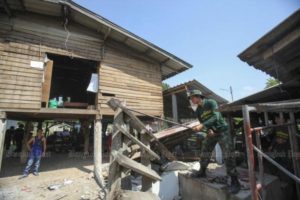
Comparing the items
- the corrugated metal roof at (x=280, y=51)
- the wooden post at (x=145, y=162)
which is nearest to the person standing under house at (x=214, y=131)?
the wooden post at (x=145, y=162)

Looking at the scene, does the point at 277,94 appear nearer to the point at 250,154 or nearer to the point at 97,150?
the point at 250,154

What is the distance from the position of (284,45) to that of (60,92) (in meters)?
15.0

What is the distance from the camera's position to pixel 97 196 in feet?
21.2

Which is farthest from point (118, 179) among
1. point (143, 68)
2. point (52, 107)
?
point (143, 68)

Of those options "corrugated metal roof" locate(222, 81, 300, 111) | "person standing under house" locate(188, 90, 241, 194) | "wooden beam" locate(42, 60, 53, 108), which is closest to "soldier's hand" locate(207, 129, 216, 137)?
"person standing under house" locate(188, 90, 241, 194)

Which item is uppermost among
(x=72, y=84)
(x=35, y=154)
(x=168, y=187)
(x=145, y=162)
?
(x=72, y=84)

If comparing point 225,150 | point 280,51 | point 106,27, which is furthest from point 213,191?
point 106,27

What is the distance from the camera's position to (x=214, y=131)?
4.39m

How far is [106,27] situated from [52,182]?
22.7 feet

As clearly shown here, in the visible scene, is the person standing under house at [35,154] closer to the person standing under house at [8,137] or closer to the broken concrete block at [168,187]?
the person standing under house at [8,137]

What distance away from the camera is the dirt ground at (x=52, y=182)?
6.56 meters

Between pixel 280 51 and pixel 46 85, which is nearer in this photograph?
pixel 280 51

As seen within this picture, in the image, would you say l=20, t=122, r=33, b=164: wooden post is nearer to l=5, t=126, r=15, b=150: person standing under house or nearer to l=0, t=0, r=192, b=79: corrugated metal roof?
l=5, t=126, r=15, b=150: person standing under house

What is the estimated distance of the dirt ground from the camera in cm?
656
